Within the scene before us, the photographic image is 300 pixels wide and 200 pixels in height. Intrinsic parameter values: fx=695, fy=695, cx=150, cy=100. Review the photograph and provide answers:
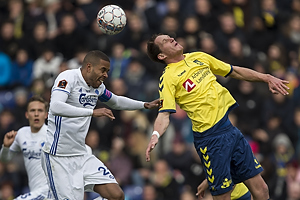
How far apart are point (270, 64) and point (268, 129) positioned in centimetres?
212

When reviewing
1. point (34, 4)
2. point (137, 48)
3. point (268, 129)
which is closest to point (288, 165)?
point (268, 129)

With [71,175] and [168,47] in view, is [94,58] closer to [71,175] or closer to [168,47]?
[168,47]

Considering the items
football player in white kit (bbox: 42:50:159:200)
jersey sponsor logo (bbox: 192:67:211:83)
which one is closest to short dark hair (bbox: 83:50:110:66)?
football player in white kit (bbox: 42:50:159:200)

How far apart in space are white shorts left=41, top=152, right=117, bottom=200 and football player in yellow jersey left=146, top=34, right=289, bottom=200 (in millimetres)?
1442

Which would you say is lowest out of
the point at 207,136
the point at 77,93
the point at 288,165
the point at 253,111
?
the point at 288,165

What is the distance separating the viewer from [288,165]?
15.8 m

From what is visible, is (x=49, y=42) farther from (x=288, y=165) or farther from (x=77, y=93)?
(x=77, y=93)

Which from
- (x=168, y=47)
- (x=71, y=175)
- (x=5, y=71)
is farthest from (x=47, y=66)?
(x=168, y=47)

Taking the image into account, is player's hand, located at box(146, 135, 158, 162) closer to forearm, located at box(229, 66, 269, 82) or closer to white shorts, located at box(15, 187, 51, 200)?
forearm, located at box(229, 66, 269, 82)

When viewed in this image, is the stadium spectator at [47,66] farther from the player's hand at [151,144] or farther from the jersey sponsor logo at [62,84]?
the player's hand at [151,144]

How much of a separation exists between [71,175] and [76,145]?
445 millimetres

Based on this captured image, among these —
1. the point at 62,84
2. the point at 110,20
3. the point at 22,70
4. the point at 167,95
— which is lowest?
the point at 22,70

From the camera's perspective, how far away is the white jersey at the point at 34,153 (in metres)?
11.4

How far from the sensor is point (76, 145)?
10.2 m
